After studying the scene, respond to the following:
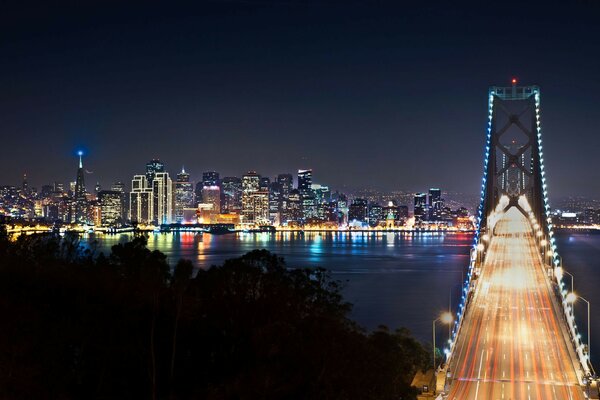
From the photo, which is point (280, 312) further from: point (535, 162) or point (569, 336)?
point (535, 162)

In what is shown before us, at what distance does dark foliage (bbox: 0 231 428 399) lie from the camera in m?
11.8

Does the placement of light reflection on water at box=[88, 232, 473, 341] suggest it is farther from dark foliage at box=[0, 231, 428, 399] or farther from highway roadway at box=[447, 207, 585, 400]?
dark foliage at box=[0, 231, 428, 399]

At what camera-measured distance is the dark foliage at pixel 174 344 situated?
11844mm

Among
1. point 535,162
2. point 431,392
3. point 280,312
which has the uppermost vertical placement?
point 535,162

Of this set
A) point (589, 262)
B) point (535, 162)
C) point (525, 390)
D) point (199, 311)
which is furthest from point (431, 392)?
point (589, 262)

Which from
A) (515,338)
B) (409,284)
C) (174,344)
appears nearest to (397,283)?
(409,284)

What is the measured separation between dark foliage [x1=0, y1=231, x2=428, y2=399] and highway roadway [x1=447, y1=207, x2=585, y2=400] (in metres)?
1.37

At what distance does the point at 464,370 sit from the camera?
52.9 ft

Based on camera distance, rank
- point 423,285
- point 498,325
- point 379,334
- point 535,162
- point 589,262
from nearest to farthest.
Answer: point 379,334
point 498,325
point 423,285
point 535,162
point 589,262

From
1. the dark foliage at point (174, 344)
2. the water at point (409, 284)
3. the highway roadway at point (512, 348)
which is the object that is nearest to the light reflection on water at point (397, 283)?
the water at point (409, 284)

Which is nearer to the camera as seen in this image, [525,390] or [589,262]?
[525,390]

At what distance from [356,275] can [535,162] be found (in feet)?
45.3

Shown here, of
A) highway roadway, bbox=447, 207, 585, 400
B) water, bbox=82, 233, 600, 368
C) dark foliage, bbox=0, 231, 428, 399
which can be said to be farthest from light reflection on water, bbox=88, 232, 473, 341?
dark foliage, bbox=0, 231, 428, 399

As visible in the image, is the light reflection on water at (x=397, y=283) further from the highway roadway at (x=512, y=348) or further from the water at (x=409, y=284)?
the highway roadway at (x=512, y=348)
